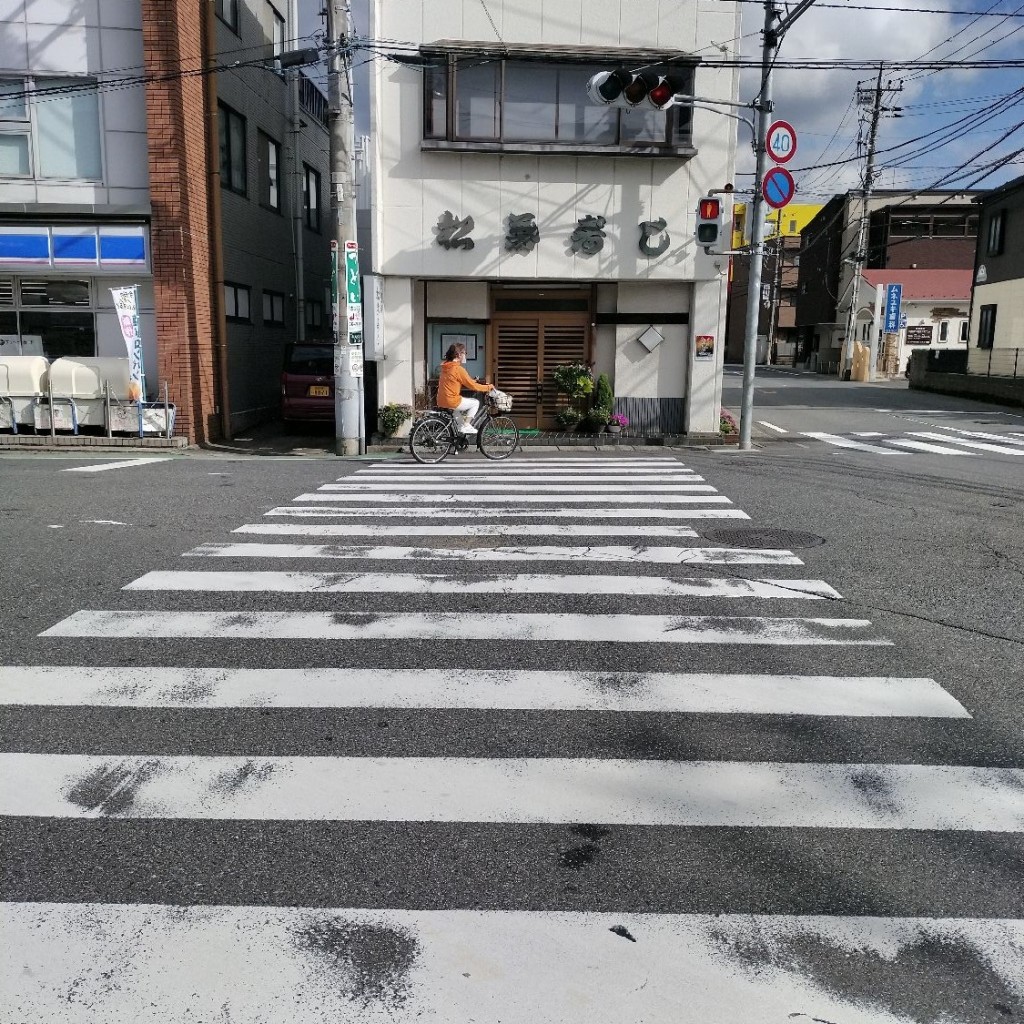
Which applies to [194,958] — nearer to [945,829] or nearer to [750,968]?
[750,968]

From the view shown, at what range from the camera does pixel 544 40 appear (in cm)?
1650

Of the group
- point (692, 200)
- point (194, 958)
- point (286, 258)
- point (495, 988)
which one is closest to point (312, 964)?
point (194, 958)

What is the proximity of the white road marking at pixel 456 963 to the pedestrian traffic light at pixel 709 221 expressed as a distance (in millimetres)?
14172

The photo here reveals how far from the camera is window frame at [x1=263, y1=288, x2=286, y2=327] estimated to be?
2225 cm

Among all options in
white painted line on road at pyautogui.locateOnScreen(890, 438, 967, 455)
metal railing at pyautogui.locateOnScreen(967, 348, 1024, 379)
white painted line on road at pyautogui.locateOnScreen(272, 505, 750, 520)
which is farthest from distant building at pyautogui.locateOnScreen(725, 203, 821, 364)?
white painted line on road at pyautogui.locateOnScreen(272, 505, 750, 520)

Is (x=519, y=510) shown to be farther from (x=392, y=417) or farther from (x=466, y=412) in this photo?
(x=392, y=417)

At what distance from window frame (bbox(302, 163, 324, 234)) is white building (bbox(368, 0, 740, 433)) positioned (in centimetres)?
908

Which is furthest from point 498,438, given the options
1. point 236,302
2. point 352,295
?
point 236,302

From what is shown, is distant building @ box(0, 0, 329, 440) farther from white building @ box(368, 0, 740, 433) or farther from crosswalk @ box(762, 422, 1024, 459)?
crosswalk @ box(762, 422, 1024, 459)

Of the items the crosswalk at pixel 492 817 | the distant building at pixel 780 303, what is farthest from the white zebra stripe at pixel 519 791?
the distant building at pixel 780 303

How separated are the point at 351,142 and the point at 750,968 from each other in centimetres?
1489

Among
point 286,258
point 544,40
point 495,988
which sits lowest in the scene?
point 495,988

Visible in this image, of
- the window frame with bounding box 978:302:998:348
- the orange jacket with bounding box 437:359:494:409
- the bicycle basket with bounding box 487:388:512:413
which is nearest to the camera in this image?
the orange jacket with bounding box 437:359:494:409

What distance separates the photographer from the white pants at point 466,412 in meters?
14.2
